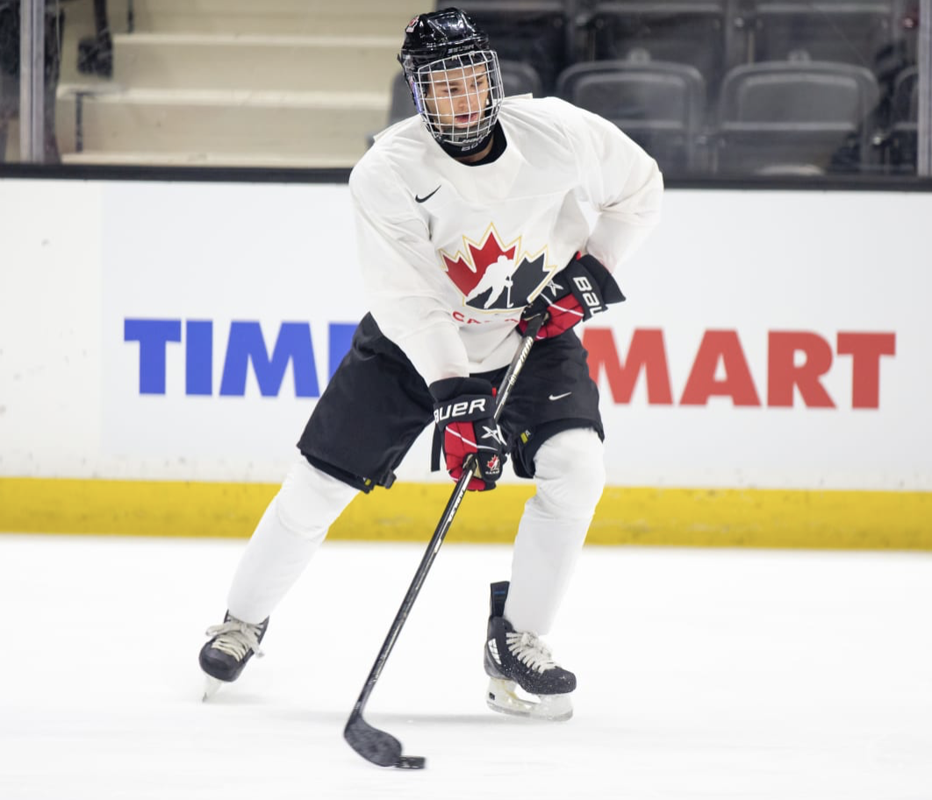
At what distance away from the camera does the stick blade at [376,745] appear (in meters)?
1.70

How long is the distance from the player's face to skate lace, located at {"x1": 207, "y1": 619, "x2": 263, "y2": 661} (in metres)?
0.90

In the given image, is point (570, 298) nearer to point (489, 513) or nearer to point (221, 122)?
point (489, 513)

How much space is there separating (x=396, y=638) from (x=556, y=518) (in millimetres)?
324

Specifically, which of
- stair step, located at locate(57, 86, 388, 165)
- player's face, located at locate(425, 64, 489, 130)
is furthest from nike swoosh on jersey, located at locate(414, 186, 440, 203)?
stair step, located at locate(57, 86, 388, 165)

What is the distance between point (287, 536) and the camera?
6.82 ft

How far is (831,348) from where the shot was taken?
352 cm

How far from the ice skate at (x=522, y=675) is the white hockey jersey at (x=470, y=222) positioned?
0.45 metres

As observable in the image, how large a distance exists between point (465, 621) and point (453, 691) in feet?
1.71

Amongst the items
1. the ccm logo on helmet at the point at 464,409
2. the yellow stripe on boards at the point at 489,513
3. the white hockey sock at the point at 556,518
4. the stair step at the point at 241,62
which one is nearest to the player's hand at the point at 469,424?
the ccm logo on helmet at the point at 464,409

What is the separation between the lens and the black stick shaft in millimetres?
1844

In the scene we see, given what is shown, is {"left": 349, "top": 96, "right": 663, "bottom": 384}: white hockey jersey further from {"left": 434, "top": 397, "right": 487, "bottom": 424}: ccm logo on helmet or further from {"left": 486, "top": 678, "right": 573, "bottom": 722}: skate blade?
{"left": 486, "top": 678, "right": 573, "bottom": 722}: skate blade

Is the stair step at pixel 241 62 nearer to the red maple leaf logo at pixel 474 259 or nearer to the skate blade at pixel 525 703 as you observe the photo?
the red maple leaf logo at pixel 474 259

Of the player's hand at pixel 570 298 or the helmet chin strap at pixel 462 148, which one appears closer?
the helmet chin strap at pixel 462 148

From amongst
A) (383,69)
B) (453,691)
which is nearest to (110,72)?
(383,69)
